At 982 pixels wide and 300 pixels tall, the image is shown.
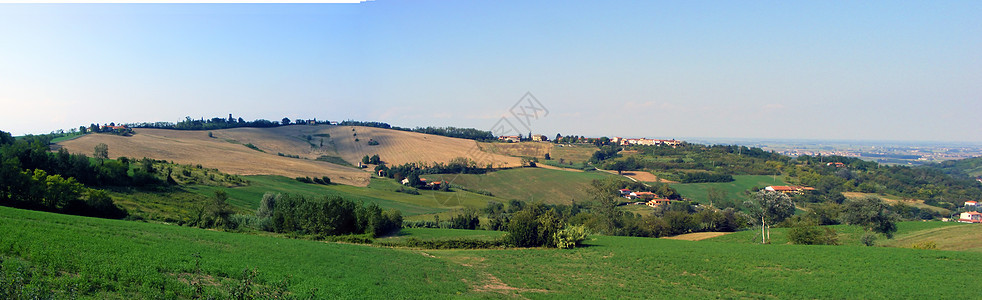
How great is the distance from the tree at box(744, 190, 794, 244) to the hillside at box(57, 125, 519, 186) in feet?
141

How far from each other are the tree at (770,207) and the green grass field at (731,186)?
35775 millimetres

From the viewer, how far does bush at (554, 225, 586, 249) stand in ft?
84.6

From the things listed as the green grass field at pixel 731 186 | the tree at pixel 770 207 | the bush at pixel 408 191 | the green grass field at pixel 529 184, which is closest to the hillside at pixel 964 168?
the green grass field at pixel 731 186

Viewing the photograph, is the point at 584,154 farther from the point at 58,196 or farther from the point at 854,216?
the point at 58,196

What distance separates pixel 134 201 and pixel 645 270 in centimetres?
3341

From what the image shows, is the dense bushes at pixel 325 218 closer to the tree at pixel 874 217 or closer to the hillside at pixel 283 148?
the hillside at pixel 283 148

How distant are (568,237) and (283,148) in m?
70.9

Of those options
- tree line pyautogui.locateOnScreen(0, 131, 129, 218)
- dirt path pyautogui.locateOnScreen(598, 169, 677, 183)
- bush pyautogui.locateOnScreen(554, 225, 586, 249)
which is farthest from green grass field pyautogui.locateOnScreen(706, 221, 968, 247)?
dirt path pyautogui.locateOnScreen(598, 169, 677, 183)

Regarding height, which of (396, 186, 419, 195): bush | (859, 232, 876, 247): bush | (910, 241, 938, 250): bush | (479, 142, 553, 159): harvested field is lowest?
(396, 186, 419, 195): bush

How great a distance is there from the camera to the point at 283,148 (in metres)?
82.8

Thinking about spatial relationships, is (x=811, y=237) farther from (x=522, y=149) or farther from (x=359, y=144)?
(x=359, y=144)

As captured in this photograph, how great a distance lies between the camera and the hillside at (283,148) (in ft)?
188

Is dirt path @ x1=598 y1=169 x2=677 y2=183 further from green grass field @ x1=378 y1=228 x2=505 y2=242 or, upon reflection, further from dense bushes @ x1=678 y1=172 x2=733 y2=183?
green grass field @ x1=378 y1=228 x2=505 y2=242

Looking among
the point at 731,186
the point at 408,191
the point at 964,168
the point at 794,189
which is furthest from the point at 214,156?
the point at 964,168
